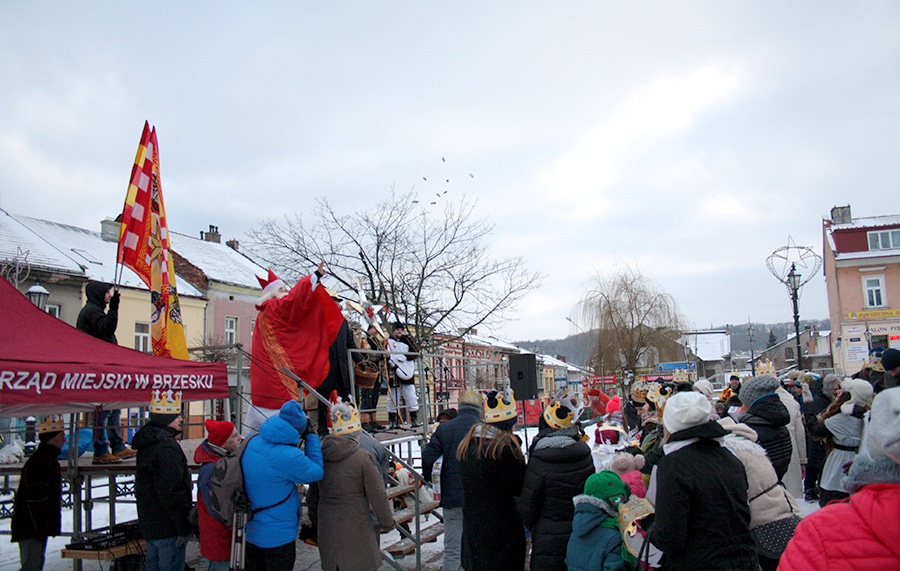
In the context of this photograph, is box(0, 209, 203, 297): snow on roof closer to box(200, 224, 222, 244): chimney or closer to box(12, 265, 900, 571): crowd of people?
box(200, 224, 222, 244): chimney

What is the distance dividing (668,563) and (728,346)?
51.8m

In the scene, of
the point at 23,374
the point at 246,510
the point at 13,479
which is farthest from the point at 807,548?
the point at 13,479

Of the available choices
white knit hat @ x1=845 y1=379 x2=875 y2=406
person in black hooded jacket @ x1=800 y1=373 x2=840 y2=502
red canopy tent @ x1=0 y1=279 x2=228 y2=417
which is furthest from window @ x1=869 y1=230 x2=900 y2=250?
red canopy tent @ x1=0 y1=279 x2=228 y2=417

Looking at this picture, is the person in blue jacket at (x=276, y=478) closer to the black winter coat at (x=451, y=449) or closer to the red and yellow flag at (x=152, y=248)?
the black winter coat at (x=451, y=449)

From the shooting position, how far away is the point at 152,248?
7.62m

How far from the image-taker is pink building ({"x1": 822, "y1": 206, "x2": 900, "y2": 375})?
33.3 metres

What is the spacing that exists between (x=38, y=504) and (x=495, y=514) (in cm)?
514

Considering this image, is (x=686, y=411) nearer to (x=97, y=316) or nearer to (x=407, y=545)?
(x=407, y=545)

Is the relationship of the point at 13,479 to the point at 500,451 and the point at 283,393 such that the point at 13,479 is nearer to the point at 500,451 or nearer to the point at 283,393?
the point at 283,393

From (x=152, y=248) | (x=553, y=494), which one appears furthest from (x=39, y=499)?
(x=553, y=494)

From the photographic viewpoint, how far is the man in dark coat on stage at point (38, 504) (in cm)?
652

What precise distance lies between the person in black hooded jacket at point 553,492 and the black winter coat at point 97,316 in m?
5.51

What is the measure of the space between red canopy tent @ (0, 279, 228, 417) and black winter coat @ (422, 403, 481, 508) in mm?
2396

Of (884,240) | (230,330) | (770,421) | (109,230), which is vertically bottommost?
(770,421)
